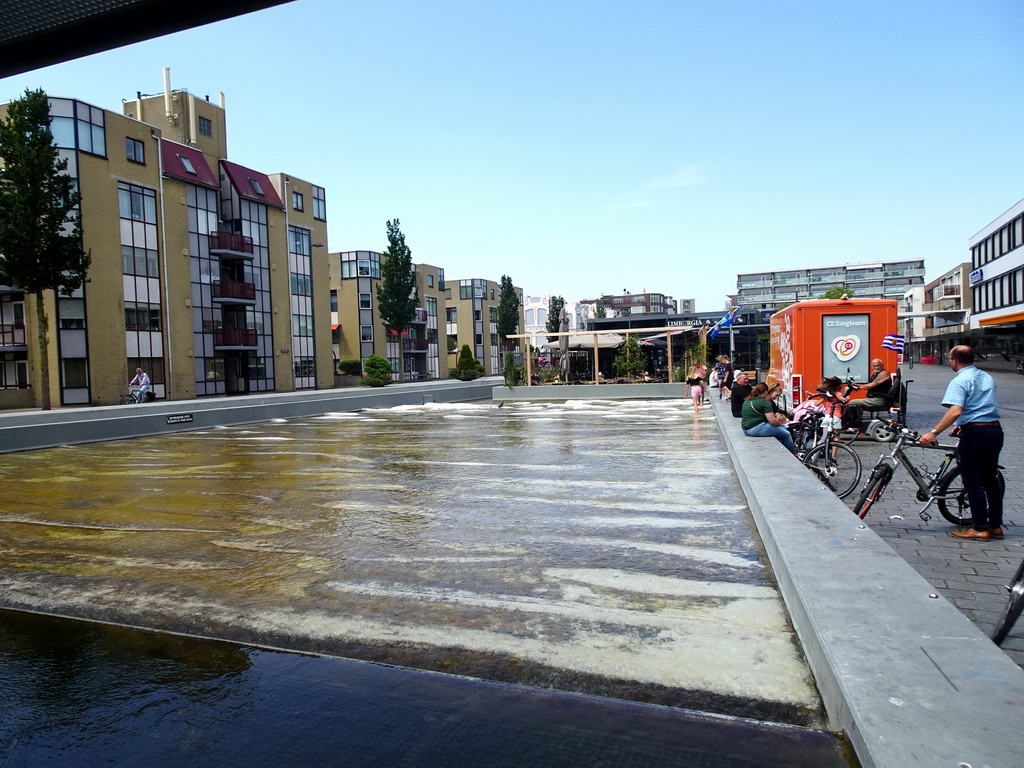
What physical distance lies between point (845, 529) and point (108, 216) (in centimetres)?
3853

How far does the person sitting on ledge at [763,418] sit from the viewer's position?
35.4 feet

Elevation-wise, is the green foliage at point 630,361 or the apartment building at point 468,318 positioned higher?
the apartment building at point 468,318

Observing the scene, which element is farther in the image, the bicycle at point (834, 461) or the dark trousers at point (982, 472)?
the bicycle at point (834, 461)

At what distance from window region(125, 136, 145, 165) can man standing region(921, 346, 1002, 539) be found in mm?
39589

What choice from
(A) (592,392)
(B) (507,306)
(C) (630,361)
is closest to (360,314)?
(B) (507,306)

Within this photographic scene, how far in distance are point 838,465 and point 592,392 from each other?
20.2 m

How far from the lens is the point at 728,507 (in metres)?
7.90

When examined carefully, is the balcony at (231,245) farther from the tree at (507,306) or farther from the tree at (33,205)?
the tree at (507,306)

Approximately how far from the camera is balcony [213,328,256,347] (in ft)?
141

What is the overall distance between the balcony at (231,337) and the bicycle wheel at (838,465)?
3973cm

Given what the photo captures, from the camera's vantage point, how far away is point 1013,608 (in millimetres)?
3910

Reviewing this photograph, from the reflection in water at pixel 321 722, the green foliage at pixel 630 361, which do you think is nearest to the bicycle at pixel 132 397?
the green foliage at pixel 630 361

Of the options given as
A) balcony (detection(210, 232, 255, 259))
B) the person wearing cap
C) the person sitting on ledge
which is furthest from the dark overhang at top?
balcony (detection(210, 232, 255, 259))

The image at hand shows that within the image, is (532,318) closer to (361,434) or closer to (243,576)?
(361,434)
